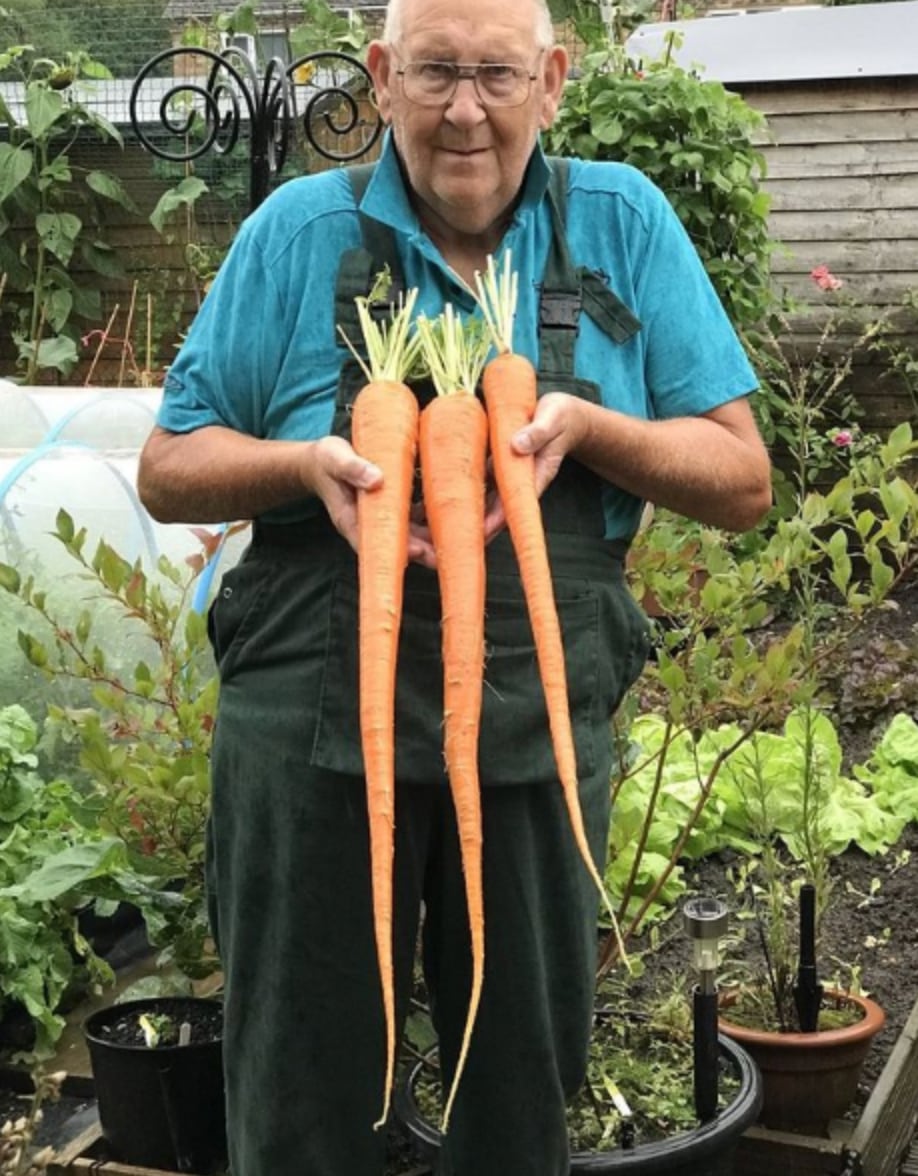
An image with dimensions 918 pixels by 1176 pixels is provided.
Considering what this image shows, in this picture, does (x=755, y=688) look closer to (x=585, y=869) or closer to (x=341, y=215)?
(x=585, y=869)

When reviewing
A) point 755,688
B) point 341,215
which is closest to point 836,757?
point 755,688

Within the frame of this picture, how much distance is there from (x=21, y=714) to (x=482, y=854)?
6.60 feet

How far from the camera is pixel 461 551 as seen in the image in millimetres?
2080

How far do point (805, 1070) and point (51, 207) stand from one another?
647 cm

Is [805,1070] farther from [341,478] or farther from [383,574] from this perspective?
[341,478]

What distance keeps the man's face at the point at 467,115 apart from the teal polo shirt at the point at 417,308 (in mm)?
60

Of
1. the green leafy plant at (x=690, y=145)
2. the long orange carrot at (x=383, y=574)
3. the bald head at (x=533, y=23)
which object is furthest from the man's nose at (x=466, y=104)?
the green leafy plant at (x=690, y=145)

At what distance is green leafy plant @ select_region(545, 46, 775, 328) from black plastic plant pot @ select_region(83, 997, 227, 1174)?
4.10m

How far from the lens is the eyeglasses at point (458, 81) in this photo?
2.06 metres

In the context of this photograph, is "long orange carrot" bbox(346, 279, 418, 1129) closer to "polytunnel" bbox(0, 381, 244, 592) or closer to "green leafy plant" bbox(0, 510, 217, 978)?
"green leafy plant" bbox(0, 510, 217, 978)

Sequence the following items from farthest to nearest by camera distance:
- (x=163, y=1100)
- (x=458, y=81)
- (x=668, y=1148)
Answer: (x=163, y=1100), (x=668, y=1148), (x=458, y=81)

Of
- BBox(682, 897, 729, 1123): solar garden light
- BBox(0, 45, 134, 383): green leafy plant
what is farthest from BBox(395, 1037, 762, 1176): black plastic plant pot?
BBox(0, 45, 134, 383): green leafy plant

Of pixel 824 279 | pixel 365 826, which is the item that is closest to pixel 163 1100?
pixel 365 826

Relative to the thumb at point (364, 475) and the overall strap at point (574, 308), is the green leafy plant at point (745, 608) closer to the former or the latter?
the overall strap at point (574, 308)
